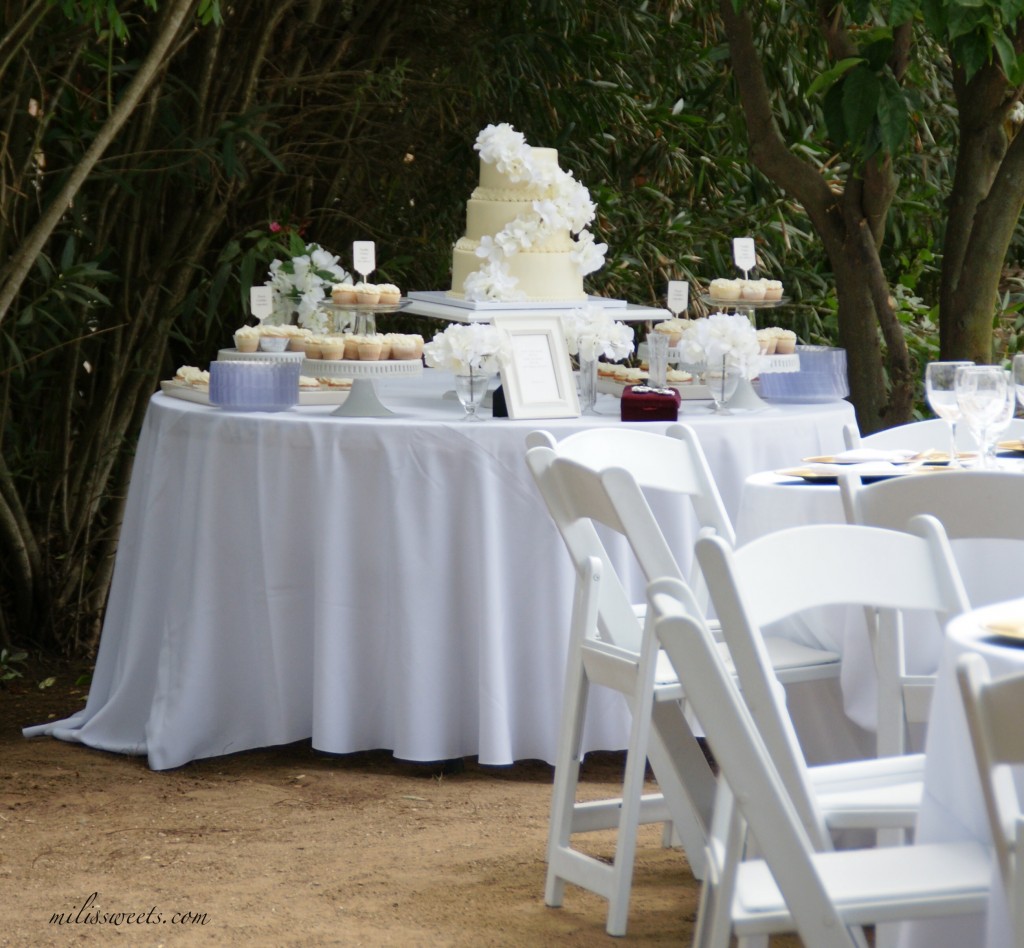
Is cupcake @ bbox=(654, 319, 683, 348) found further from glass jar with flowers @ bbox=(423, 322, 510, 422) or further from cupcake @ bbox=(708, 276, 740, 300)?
glass jar with flowers @ bbox=(423, 322, 510, 422)

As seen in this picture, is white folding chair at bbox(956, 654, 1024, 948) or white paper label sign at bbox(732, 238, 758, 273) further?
white paper label sign at bbox(732, 238, 758, 273)

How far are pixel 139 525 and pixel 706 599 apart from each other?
1584 millimetres

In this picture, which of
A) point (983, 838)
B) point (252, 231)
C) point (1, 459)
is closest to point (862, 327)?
point (252, 231)

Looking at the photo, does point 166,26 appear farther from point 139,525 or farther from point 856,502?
point 856,502

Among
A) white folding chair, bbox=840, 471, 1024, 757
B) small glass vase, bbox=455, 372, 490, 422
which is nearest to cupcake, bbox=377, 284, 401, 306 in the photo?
small glass vase, bbox=455, 372, 490, 422

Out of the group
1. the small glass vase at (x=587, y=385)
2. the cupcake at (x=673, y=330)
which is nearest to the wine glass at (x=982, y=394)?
the small glass vase at (x=587, y=385)

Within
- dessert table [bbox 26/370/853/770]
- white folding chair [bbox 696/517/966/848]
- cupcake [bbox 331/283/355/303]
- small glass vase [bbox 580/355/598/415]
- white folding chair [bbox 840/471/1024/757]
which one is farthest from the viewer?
cupcake [bbox 331/283/355/303]

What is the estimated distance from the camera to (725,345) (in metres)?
3.91

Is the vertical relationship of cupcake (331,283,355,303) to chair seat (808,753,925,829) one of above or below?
above

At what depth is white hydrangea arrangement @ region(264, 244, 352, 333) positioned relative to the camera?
4.51 meters

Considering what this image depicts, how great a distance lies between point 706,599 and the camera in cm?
320

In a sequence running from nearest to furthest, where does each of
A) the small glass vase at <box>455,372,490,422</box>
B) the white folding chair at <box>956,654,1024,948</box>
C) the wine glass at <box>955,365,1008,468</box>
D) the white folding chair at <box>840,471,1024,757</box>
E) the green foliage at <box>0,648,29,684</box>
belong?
1. the white folding chair at <box>956,654,1024,948</box>
2. the white folding chair at <box>840,471,1024,757</box>
3. the wine glass at <box>955,365,1008,468</box>
4. the small glass vase at <box>455,372,490,422</box>
5. the green foliage at <box>0,648,29,684</box>

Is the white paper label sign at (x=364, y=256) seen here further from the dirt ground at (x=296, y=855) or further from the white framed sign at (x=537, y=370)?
the dirt ground at (x=296, y=855)

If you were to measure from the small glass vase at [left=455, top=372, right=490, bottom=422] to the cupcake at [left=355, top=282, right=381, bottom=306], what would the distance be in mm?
619
